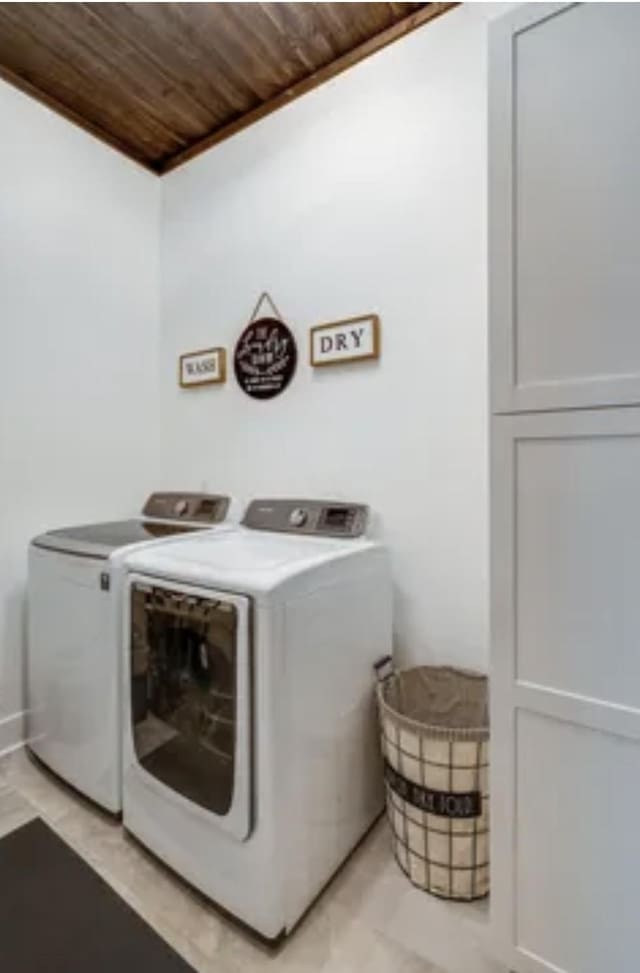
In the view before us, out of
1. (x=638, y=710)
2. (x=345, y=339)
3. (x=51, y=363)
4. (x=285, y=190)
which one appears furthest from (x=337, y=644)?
(x=285, y=190)

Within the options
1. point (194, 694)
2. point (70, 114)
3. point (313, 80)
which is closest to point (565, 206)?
point (194, 694)

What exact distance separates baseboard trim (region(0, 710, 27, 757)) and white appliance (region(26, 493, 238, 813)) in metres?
0.06

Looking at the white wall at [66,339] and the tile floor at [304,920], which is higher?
the white wall at [66,339]

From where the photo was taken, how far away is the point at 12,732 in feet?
6.70

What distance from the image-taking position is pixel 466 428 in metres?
1.72

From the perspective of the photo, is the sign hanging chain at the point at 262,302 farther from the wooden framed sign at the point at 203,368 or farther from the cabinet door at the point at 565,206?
the cabinet door at the point at 565,206

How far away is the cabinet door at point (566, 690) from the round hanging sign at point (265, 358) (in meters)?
1.28

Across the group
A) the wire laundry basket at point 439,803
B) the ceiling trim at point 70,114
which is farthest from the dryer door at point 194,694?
the ceiling trim at point 70,114

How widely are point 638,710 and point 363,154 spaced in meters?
1.99

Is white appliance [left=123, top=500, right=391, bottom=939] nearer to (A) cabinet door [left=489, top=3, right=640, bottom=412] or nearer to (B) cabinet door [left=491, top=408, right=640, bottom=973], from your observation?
(B) cabinet door [left=491, top=408, right=640, bottom=973]

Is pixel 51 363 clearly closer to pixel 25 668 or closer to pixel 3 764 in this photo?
pixel 25 668

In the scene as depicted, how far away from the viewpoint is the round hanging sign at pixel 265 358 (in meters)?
2.15

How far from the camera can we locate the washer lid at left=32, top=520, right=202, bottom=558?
5.60 ft

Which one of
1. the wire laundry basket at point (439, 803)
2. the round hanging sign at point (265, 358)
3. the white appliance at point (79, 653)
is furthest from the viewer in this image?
the round hanging sign at point (265, 358)
